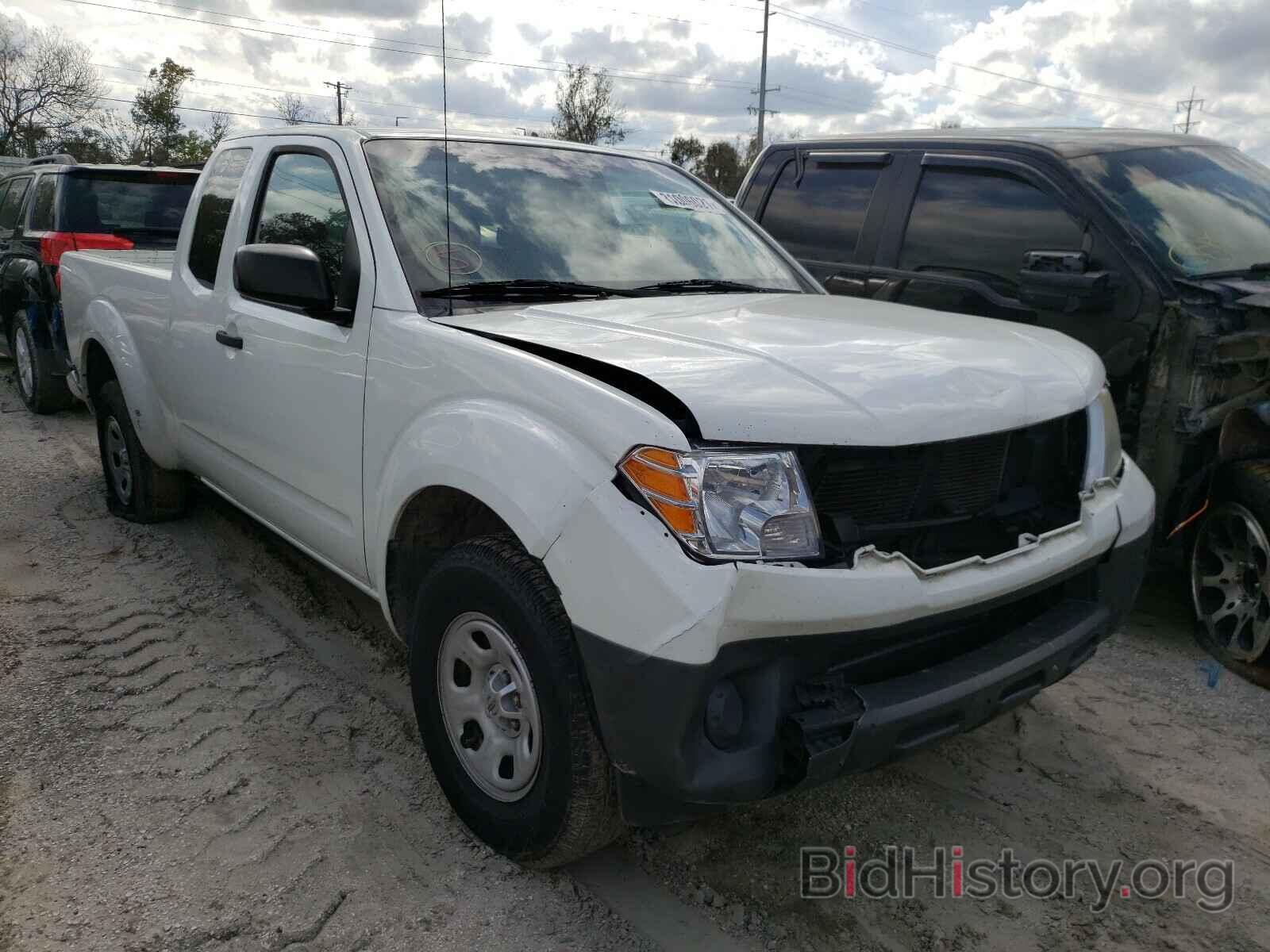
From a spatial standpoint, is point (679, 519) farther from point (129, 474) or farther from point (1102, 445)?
point (129, 474)

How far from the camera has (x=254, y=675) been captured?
3.65 metres

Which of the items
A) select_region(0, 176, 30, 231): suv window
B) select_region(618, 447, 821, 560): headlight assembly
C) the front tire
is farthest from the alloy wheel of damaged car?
select_region(0, 176, 30, 231): suv window

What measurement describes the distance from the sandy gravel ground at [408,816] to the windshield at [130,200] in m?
4.50

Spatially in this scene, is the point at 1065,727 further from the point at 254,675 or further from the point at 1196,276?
the point at 254,675

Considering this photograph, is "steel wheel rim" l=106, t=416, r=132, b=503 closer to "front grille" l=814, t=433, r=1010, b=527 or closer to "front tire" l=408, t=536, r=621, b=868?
"front tire" l=408, t=536, r=621, b=868

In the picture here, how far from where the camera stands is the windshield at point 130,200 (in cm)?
767

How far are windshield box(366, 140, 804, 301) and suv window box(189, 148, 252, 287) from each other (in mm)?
1103

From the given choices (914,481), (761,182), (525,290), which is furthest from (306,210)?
(761,182)

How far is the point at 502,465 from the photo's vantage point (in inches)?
91.0

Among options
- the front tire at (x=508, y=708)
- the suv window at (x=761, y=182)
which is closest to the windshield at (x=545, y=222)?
the front tire at (x=508, y=708)

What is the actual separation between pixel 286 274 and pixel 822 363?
1.63 m

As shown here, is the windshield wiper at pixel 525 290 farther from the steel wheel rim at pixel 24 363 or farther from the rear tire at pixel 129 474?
the steel wheel rim at pixel 24 363

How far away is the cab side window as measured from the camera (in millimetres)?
5250

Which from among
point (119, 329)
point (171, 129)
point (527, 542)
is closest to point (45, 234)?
point (119, 329)
